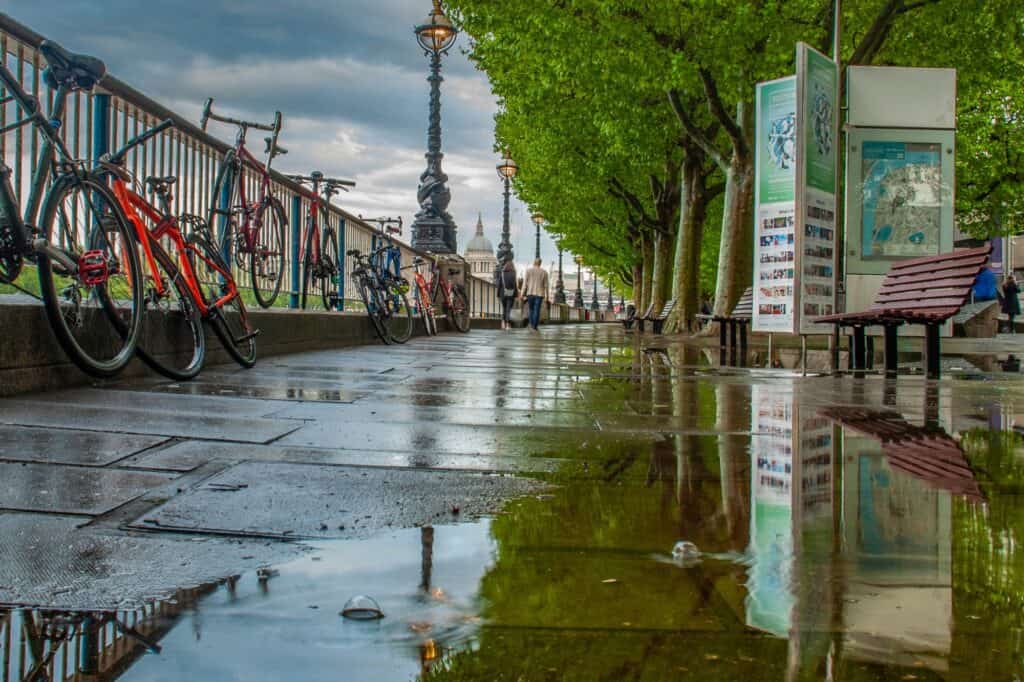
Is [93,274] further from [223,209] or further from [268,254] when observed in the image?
[268,254]

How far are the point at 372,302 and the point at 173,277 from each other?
7.86 m

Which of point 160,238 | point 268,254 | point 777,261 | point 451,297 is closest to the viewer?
point 160,238

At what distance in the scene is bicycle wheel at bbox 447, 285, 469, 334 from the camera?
948 inches

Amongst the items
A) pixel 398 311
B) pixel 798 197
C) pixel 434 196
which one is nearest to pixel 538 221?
pixel 434 196

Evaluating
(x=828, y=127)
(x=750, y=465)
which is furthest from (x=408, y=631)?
(x=828, y=127)

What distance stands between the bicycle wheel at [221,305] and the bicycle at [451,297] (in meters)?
13.9

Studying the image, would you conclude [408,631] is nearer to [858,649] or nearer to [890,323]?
[858,649]

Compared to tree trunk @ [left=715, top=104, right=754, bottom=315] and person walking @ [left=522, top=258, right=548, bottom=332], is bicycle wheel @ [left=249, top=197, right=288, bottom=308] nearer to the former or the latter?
tree trunk @ [left=715, top=104, right=754, bottom=315]

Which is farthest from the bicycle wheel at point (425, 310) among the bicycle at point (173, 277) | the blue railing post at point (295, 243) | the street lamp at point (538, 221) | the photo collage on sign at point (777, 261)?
the street lamp at point (538, 221)

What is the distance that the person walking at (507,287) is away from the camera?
3222 cm

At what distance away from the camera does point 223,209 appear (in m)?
9.22

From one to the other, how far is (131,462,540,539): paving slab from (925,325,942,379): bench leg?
6.98 meters

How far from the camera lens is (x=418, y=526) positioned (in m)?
2.65

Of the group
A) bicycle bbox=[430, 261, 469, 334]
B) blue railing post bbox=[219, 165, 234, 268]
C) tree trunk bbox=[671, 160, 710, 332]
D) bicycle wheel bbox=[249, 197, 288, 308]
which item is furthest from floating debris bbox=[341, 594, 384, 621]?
tree trunk bbox=[671, 160, 710, 332]
